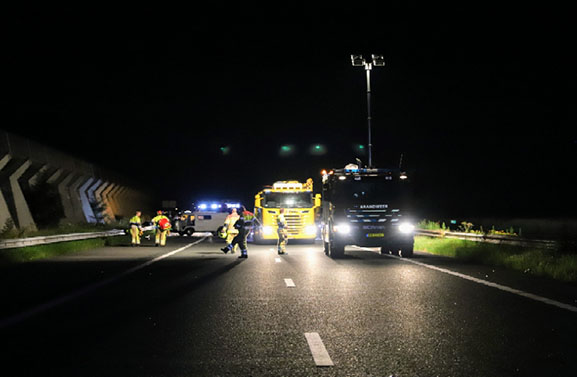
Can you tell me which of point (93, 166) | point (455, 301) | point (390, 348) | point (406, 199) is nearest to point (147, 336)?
point (390, 348)

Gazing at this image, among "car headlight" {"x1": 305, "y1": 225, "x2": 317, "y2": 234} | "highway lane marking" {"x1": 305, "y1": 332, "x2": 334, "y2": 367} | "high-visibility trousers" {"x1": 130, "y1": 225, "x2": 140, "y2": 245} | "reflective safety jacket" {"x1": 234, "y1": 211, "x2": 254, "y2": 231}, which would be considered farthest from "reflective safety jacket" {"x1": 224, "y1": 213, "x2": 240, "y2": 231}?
"highway lane marking" {"x1": 305, "y1": 332, "x2": 334, "y2": 367}

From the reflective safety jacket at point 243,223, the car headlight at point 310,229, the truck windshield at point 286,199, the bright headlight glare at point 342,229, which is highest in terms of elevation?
the truck windshield at point 286,199

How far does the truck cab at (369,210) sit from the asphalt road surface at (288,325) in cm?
688

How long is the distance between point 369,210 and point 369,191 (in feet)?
2.19

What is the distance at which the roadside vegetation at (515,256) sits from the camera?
57.1 ft

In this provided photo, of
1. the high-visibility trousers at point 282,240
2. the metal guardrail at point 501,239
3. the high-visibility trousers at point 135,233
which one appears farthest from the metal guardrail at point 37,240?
the metal guardrail at point 501,239

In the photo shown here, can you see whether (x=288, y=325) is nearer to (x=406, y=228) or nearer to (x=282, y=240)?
(x=406, y=228)

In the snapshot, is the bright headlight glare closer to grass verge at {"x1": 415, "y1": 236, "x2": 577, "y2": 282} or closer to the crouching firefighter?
the crouching firefighter

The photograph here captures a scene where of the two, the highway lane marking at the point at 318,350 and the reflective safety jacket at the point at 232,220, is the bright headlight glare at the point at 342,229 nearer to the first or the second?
the reflective safety jacket at the point at 232,220

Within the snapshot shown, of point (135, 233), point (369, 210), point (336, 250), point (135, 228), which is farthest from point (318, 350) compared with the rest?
point (135, 233)

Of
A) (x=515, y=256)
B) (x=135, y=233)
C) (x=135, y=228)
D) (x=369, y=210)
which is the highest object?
(x=369, y=210)

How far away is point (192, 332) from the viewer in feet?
31.4

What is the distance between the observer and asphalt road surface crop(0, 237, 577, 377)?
7535 mm

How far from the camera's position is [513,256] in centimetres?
2067
